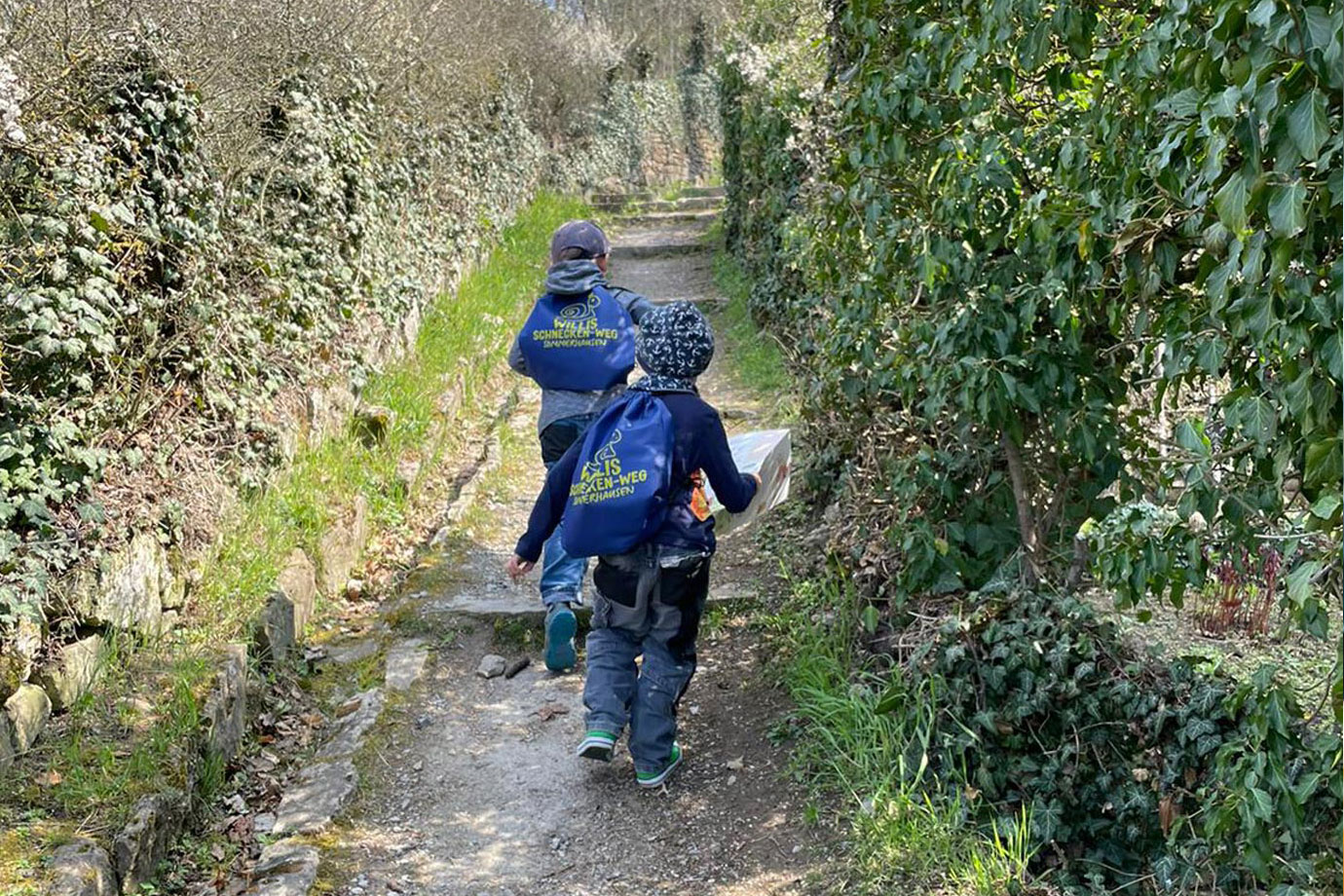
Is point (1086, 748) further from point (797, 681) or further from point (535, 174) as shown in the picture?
point (535, 174)

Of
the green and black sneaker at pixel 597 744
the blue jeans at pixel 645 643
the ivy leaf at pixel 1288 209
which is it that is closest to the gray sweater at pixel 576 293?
the blue jeans at pixel 645 643

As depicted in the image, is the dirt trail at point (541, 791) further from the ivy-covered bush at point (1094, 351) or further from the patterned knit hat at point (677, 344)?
the patterned knit hat at point (677, 344)

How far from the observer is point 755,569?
6480 millimetres

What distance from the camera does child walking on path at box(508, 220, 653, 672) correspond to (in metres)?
5.46

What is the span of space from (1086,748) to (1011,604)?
0.51m

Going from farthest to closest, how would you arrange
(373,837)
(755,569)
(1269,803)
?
(755,569) < (373,837) < (1269,803)

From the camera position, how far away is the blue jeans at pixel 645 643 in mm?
4363

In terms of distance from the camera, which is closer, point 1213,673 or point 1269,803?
point 1269,803

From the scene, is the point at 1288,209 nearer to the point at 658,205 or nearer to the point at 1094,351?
the point at 1094,351

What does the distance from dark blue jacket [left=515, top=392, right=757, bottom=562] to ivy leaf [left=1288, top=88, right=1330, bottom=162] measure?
249 cm

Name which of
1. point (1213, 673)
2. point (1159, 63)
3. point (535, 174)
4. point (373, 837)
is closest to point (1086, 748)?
point (1213, 673)

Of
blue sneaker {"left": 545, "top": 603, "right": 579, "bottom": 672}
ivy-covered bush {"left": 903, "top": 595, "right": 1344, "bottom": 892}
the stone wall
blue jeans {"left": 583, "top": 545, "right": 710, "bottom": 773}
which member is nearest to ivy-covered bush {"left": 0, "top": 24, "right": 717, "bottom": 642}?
the stone wall

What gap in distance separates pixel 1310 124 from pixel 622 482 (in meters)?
2.63

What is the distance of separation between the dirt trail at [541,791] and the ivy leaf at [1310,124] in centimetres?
261
